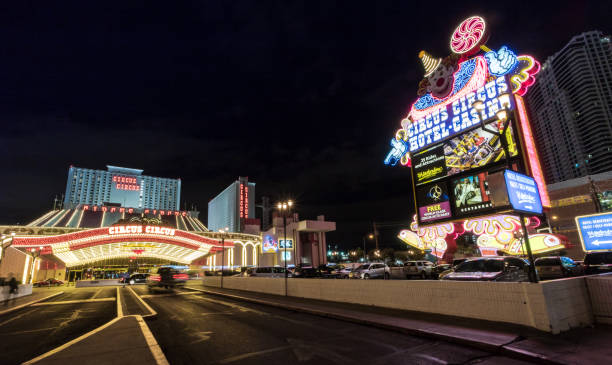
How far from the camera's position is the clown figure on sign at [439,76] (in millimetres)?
25969

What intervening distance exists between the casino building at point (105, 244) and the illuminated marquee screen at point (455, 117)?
75.8ft

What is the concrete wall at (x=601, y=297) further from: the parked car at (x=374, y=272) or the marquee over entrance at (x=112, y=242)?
the marquee over entrance at (x=112, y=242)

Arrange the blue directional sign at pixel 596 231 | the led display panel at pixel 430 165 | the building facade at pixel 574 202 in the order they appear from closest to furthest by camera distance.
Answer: the blue directional sign at pixel 596 231 → the led display panel at pixel 430 165 → the building facade at pixel 574 202

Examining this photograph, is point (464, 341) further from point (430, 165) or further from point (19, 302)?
point (19, 302)

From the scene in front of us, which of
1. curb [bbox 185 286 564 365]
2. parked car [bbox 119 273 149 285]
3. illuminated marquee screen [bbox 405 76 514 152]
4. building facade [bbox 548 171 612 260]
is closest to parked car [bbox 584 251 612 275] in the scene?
illuminated marquee screen [bbox 405 76 514 152]

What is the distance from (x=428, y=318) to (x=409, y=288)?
67.6 inches

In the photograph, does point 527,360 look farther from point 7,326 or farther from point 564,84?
point 564,84

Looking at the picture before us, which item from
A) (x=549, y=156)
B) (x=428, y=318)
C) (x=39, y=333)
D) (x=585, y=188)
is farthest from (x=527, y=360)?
(x=549, y=156)

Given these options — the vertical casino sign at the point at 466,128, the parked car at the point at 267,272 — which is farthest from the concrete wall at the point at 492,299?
A: the parked car at the point at 267,272

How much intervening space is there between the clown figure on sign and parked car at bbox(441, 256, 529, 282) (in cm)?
1724

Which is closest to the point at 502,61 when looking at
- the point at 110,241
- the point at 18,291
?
the point at 18,291

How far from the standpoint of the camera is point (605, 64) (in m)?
134

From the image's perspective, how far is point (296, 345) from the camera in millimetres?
7246

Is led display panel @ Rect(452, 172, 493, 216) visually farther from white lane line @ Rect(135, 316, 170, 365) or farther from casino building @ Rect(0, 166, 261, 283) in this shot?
casino building @ Rect(0, 166, 261, 283)
